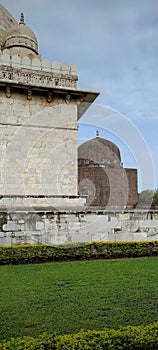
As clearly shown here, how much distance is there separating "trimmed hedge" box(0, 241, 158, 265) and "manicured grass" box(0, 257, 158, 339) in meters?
0.66

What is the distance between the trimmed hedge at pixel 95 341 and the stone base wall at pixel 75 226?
669 cm

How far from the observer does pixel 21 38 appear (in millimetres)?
14844

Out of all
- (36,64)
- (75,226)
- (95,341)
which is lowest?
(95,341)

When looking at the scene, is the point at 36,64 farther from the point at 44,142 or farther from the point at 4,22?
the point at 4,22

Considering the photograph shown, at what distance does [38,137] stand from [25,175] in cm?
173

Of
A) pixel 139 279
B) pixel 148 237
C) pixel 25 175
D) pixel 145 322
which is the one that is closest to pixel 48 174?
pixel 25 175

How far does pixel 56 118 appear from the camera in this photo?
13914 mm

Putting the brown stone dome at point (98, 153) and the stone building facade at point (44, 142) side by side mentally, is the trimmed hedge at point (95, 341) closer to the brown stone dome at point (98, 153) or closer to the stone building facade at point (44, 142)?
the stone building facade at point (44, 142)

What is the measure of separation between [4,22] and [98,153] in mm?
9811

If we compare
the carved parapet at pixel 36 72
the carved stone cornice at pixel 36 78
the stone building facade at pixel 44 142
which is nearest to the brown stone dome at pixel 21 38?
the stone building facade at pixel 44 142

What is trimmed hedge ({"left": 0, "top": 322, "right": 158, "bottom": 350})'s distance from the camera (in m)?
3.51

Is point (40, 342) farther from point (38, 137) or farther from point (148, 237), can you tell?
point (38, 137)

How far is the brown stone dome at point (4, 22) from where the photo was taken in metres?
15.5

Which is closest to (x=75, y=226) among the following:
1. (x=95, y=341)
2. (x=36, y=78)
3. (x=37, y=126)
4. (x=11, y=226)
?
(x=11, y=226)
